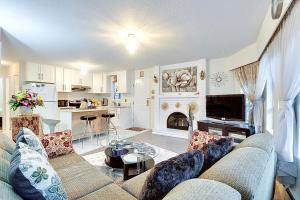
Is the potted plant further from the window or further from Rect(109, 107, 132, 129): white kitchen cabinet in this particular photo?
the window

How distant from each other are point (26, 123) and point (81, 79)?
3580mm

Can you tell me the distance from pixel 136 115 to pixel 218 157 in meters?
5.38

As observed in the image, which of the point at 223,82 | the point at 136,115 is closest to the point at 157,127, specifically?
the point at 136,115

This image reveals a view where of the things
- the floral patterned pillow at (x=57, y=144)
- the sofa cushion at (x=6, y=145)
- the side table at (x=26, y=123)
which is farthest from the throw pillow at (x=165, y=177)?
the side table at (x=26, y=123)

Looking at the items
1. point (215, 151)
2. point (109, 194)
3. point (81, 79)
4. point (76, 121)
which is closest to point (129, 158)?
point (109, 194)

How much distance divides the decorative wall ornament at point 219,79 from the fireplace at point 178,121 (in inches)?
52.4

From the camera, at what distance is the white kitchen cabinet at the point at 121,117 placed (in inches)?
243

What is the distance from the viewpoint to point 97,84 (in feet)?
23.0

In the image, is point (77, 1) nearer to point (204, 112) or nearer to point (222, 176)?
point (222, 176)

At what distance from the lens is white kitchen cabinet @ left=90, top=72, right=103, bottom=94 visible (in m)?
6.93

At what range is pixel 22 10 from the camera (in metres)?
2.10

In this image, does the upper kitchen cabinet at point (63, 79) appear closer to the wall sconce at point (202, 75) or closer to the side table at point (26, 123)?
the side table at point (26, 123)

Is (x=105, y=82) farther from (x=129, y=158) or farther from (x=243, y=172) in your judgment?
(x=243, y=172)

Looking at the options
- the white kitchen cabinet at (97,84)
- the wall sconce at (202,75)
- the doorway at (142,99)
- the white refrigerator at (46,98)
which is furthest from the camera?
the white kitchen cabinet at (97,84)
